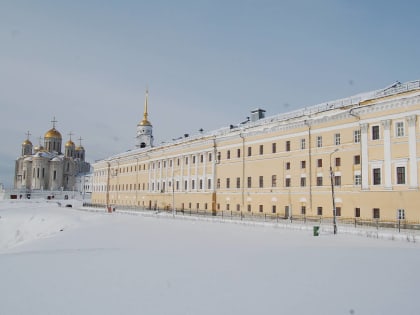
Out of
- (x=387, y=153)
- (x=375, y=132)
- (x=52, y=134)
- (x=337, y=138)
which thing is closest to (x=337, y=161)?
(x=337, y=138)

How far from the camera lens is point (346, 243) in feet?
78.2

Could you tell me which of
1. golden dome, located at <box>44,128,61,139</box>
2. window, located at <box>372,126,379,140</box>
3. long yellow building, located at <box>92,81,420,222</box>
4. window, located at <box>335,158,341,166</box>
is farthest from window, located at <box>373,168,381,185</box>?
golden dome, located at <box>44,128,61,139</box>

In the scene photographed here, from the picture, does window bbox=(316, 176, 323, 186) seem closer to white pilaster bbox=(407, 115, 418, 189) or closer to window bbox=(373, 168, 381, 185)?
window bbox=(373, 168, 381, 185)

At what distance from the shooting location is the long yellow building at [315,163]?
3353 centimetres

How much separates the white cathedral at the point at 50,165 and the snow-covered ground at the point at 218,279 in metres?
113

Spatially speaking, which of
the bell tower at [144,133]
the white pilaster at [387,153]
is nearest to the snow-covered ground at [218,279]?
the white pilaster at [387,153]

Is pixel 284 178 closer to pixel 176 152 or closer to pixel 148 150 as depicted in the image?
pixel 176 152

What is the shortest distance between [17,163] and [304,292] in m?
146

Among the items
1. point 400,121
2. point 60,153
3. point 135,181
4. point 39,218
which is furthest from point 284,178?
point 60,153

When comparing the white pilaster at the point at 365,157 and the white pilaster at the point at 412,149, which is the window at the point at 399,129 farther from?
the white pilaster at the point at 365,157

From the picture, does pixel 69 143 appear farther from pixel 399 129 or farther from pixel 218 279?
pixel 218 279

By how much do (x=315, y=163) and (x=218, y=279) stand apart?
29052 mm

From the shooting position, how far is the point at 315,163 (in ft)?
135

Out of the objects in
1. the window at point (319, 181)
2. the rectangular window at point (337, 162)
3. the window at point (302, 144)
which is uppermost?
the window at point (302, 144)
